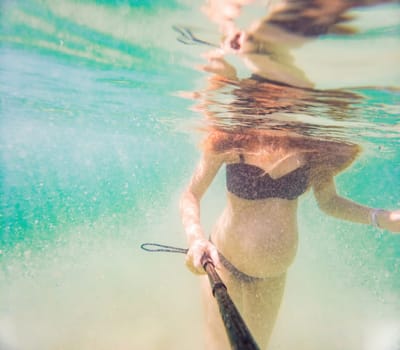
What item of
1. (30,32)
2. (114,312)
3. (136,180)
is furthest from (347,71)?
(136,180)

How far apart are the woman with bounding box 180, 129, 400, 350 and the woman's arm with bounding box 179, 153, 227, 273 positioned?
15 millimetres

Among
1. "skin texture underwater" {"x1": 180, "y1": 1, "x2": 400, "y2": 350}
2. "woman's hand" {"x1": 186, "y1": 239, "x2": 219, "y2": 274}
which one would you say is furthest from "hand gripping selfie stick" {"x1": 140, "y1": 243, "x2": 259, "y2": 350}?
"skin texture underwater" {"x1": 180, "y1": 1, "x2": 400, "y2": 350}

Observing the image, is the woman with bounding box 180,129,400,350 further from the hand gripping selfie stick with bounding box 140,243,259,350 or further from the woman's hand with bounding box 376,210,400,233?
the hand gripping selfie stick with bounding box 140,243,259,350

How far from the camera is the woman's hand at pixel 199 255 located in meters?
2.86

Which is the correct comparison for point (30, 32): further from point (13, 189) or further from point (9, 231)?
point (13, 189)

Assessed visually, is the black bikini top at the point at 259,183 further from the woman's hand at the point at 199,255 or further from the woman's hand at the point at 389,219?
the woman's hand at the point at 199,255

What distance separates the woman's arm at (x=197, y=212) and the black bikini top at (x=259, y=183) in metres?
0.33

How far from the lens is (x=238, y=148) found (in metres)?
4.87

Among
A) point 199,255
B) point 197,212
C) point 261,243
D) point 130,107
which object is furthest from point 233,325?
point 130,107

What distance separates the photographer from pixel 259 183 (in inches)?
177

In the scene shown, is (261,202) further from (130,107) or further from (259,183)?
(130,107)

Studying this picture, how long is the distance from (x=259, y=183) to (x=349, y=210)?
4.67ft

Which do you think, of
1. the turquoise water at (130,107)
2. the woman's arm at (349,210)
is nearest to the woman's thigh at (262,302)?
the woman's arm at (349,210)

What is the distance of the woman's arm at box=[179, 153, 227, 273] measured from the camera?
298 cm
